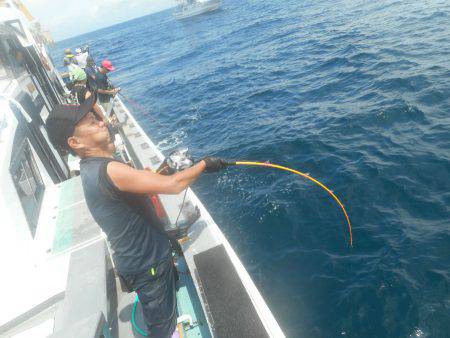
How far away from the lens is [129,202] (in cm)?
262

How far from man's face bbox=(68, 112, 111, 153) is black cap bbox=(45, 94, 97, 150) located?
4 centimetres

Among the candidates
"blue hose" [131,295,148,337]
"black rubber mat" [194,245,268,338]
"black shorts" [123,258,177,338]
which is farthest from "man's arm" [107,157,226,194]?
"blue hose" [131,295,148,337]

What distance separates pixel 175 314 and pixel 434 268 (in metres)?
→ 4.39

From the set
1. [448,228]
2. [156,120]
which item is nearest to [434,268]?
[448,228]

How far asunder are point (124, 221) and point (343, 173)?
20.9ft

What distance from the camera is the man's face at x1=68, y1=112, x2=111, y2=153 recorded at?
2500 millimetres

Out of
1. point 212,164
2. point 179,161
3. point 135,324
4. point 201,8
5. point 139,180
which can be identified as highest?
point 201,8

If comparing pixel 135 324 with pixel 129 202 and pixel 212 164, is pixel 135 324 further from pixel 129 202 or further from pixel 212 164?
pixel 212 164

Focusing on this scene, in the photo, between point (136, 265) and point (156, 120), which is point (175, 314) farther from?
point (156, 120)

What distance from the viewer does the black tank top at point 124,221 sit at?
7.92 feet

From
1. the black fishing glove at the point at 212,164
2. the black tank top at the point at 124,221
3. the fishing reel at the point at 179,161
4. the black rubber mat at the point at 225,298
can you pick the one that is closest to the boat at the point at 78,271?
the black rubber mat at the point at 225,298

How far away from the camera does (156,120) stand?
54.4 feet

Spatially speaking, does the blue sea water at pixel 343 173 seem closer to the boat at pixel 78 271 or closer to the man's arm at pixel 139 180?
the boat at pixel 78 271

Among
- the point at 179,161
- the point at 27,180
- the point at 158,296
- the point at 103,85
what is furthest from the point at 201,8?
the point at 158,296
